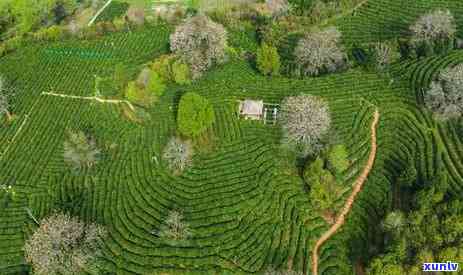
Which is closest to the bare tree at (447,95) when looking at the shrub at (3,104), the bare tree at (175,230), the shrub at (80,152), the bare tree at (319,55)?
the bare tree at (319,55)

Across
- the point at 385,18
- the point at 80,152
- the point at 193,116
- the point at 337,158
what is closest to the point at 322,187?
the point at 337,158

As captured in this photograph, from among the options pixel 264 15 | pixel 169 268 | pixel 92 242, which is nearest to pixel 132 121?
pixel 92 242

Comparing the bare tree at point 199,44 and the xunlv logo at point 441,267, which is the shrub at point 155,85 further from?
the xunlv logo at point 441,267

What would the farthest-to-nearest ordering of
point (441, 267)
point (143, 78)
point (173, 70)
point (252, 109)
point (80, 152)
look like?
1. point (173, 70)
2. point (143, 78)
3. point (252, 109)
4. point (80, 152)
5. point (441, 267)

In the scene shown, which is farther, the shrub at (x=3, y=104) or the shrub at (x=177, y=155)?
the shrub at (x=3, y=104)

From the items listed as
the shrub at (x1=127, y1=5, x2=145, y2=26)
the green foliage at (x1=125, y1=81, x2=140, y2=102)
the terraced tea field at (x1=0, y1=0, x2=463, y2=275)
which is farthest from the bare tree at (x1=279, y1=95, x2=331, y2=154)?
the shrub at (x1=127, y1=5, x2=145, y2=26)

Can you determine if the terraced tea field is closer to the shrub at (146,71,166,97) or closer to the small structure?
the shrub at (146,71,166,97)

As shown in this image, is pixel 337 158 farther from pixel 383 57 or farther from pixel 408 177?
pixel 383 57
